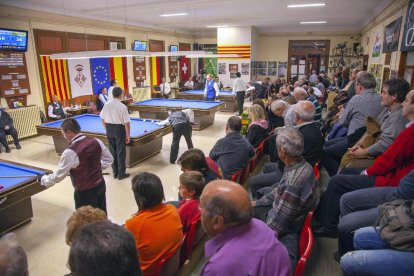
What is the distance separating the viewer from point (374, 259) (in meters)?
1.79

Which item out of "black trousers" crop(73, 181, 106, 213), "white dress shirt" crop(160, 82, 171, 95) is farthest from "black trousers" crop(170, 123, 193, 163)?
"white dress shirt" crop(160, 82, 171, 95)

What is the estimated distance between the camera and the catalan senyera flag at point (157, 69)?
1299 cm

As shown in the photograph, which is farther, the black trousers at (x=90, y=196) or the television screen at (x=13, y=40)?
the television screen at (x=13, y=40)

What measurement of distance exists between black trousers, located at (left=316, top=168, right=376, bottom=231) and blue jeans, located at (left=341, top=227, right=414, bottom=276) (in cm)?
74

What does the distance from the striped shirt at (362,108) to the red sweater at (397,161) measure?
4.74ft

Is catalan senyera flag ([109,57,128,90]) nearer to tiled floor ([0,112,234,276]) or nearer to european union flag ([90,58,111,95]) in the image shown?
european union flag ([90,58,111,95])

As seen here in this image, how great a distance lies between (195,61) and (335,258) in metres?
14.7

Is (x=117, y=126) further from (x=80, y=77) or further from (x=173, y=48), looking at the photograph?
(x=173, y=48)

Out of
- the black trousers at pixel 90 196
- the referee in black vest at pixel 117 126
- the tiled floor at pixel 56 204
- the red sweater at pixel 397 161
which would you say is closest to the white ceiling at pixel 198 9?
the tiled floor at pixel 56 204

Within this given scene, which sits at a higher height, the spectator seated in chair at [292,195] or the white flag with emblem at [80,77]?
the white flag with emblem at [80,77]

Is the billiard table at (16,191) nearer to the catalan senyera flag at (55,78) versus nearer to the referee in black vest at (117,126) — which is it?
the referee in black vest at (117,126)

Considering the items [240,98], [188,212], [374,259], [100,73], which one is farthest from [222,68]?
[374,259]

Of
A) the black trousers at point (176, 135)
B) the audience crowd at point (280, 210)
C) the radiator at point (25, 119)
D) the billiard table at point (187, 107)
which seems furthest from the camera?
the billiard table at point (187, 107)

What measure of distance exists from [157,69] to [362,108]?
1073cm
